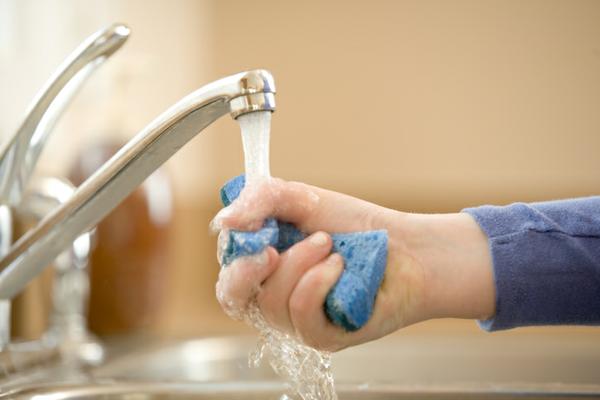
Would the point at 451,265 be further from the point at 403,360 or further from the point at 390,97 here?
the point at 390,97

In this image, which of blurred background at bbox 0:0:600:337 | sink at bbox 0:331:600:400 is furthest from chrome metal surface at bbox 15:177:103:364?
blurred background at bbox 0:0:600:337

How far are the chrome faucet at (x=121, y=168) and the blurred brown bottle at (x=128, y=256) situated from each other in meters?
0.32

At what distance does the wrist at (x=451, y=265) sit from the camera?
0.44 m

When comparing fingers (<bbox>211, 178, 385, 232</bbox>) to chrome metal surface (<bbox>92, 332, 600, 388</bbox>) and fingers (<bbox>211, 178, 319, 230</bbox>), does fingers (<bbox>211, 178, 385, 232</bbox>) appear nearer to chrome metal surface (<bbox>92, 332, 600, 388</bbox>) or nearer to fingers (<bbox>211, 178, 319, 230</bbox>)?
fingers (<bbox>211, 178, 319, 230</bbox>)

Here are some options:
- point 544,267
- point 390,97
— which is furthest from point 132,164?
point 390,97

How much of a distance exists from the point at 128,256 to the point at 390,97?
130 centimetres

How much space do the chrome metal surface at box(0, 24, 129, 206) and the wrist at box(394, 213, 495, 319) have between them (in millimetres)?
203

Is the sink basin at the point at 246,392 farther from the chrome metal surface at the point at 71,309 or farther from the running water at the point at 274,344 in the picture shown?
the chrome metal surface at the point at 71,309

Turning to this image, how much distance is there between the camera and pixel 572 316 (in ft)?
1.54

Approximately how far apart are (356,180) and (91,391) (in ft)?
5.37

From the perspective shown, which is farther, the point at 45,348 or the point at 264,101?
the point at 45,348

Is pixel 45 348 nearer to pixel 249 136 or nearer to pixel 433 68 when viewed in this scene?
pixel 249 136

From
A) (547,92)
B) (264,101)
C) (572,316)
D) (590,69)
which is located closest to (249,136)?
(264,101)

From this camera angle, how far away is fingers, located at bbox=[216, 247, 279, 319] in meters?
0.38
